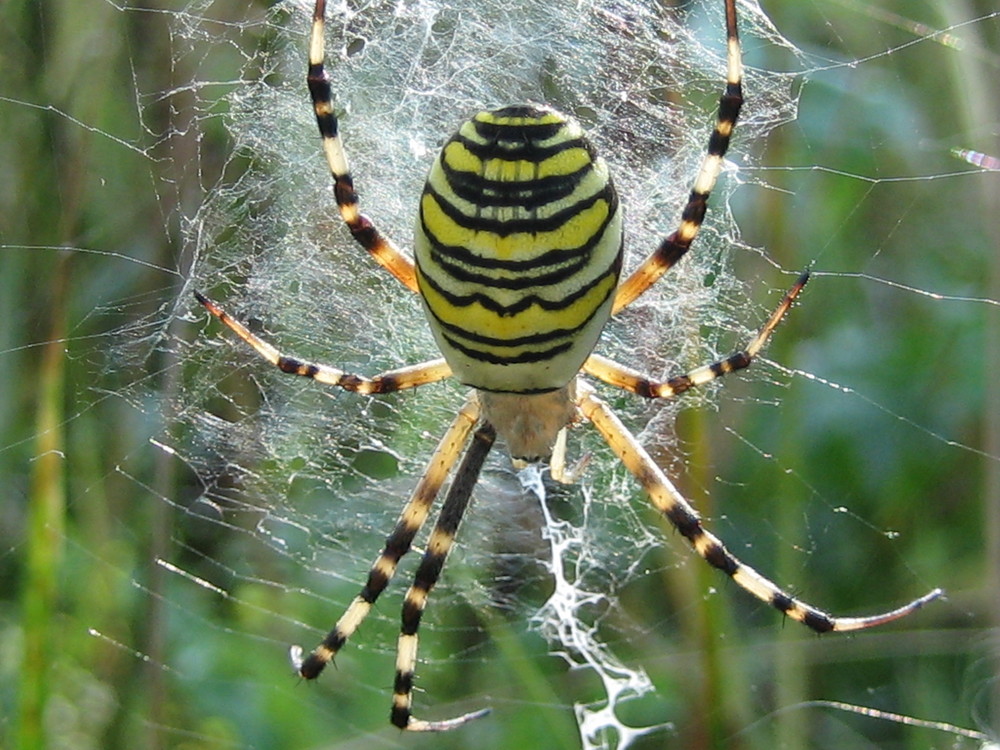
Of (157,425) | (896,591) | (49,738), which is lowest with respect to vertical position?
(49,738)

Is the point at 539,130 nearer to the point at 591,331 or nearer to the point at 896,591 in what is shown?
the point at 591,331

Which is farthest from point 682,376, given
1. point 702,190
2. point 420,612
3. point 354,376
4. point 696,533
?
point 420,612

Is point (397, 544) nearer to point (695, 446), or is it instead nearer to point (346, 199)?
point (695, 446)

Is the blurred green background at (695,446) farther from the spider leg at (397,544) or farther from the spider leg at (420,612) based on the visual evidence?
the spider leg at (397,544)

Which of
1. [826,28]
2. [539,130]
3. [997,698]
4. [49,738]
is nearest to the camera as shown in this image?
[539,130]

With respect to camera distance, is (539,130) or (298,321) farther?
(298,321)

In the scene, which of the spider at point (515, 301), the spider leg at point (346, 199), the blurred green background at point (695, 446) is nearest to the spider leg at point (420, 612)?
the spider at point (515, 301)

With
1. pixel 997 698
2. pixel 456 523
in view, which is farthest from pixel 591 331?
pixel 997 698
